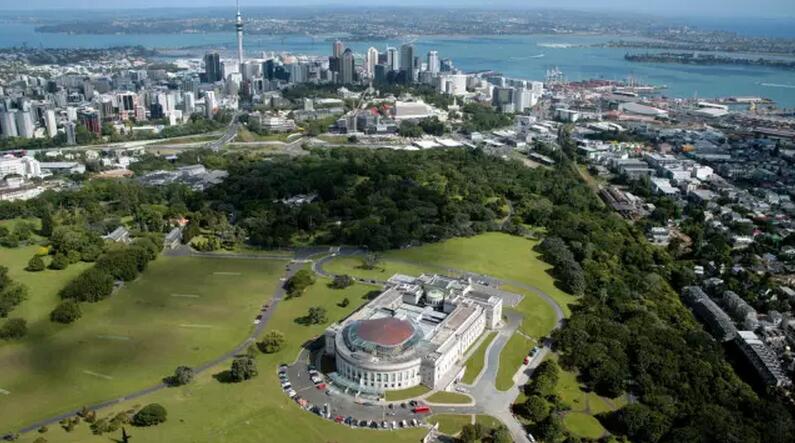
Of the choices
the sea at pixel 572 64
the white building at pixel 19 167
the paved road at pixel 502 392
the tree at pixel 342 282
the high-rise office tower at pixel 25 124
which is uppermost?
the sea at pixel 572 64

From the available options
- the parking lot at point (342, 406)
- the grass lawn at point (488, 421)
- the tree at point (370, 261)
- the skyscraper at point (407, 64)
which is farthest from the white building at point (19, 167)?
the skyscraper at point (407, 64)

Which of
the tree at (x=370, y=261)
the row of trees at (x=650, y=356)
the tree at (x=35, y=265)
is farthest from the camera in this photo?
the tree at (x=370, y=261)

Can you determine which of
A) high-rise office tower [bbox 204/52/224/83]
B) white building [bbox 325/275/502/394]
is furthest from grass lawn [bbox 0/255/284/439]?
high-rise office tower [bbox 204/52/224/83]

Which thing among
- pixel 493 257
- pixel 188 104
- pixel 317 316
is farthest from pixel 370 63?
pixel 317 316

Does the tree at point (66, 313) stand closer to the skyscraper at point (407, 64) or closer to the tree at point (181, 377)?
the tree at point (181, 377)

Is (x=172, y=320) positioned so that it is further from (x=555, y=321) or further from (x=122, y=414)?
(x=555, y=321)

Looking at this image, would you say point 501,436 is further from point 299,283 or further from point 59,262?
point 59,262

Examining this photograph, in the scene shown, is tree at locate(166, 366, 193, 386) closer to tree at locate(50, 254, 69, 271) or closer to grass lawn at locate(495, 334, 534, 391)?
grass lawn at locate(495, 334, 534, 391)
